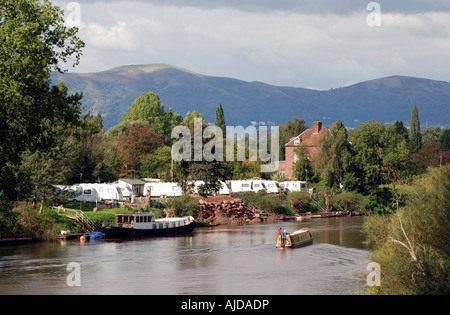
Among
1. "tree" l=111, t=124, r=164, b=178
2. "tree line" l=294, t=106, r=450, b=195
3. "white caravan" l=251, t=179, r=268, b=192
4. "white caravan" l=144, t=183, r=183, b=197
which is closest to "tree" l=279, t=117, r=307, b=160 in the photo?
"tree" l=111, t=124, r=164, b=178

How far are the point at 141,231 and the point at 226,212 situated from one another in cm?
2235

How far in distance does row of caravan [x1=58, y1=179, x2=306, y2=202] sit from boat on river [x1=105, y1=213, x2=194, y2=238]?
814cm

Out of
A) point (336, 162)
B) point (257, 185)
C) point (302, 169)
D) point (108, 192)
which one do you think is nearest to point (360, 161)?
point (336, 162)

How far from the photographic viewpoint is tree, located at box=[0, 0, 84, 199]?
33750 mm

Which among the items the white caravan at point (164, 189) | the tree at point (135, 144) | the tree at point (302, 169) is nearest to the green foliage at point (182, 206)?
the white caravan at point (164, 189)

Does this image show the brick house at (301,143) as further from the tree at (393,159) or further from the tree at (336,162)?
the tree at (393,159)

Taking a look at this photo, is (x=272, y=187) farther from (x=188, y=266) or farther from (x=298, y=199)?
(x=188, y=266)

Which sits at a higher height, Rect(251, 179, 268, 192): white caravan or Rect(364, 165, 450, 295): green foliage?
Rect(251, 179, 268, 192): white caravan

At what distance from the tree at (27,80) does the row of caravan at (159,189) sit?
35251mm

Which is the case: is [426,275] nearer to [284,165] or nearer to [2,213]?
[2,213]

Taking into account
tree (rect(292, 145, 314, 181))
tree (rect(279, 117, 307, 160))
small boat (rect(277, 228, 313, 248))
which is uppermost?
tree (rect(279, 117, 307, 160))

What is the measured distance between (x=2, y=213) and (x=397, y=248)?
80.4ft

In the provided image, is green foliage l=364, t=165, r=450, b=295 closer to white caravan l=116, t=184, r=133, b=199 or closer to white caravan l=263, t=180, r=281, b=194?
white caravan l=116, t=184, r=133, b=199

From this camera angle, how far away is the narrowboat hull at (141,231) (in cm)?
6694
